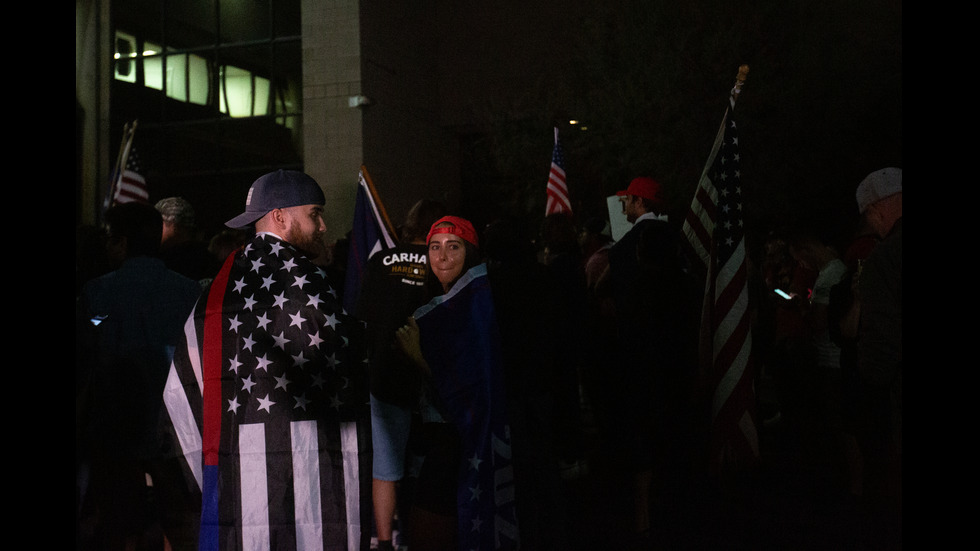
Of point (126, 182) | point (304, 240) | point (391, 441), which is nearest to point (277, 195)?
point (304, 240)

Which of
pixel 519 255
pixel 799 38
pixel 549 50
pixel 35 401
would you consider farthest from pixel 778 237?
pixel 549 50

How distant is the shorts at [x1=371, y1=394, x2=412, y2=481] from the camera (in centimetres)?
570

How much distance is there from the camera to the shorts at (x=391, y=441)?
5.70m

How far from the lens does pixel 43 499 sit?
8.62 feet

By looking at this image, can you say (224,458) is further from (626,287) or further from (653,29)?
(653,29)

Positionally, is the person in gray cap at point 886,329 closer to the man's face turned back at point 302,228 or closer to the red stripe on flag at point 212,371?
the man's face turned back at point 302,228

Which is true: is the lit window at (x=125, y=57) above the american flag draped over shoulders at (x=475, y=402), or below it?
above

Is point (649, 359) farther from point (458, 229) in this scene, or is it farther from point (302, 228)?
point (302, 228)

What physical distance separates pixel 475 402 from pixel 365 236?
12.0ft

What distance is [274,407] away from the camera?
3.64 metres

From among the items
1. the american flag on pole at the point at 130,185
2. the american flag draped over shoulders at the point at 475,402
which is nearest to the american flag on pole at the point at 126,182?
the american flag on pole at the point at 130,185

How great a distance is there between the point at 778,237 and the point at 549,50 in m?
11.8

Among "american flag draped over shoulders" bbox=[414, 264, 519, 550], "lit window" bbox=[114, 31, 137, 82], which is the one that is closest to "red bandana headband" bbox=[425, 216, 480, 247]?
"american flag draped over shoulders" bbox=[414, 264, 519, 550]

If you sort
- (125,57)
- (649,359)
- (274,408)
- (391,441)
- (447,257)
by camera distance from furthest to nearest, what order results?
1. (125,57)
2. (649,359)
3. (391,441)
4. (447,257)
5. (274,408)
